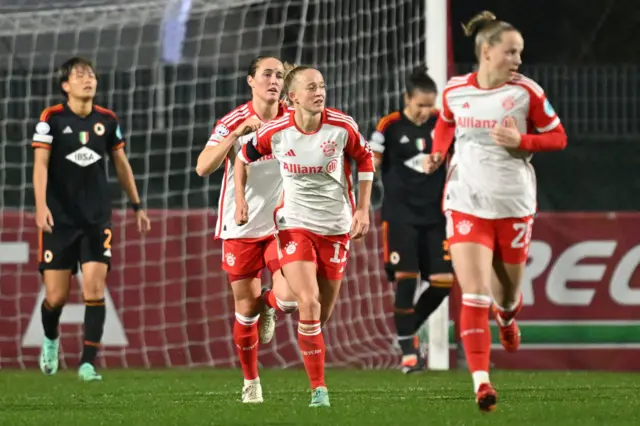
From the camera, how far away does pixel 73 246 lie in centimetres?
955

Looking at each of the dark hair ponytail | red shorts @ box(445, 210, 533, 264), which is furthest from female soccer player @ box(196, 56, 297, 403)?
the dark hair ponytail

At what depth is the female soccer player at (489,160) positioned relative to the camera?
627 centimetres

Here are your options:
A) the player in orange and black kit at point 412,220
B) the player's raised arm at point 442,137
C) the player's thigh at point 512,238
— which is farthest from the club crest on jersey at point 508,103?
the player in orange and black kit at point 412,220

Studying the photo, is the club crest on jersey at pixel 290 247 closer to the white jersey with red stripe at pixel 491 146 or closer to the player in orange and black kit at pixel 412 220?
the white jersey with red stripe at pixel 491 146

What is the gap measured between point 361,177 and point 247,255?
876mm

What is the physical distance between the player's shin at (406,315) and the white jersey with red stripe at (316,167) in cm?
328

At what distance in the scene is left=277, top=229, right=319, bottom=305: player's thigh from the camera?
6.66 meters

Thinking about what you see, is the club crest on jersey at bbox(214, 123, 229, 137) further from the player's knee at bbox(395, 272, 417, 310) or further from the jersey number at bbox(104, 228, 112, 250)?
the player's knee at bbox(395, 272, 417, 310)

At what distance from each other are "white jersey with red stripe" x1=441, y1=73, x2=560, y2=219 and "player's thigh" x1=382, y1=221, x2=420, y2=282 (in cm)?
374

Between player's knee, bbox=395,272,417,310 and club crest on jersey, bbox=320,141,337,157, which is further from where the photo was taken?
player's knee, bbox=395,272,417,310

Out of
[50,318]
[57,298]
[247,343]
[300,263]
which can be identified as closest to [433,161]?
[300,263]

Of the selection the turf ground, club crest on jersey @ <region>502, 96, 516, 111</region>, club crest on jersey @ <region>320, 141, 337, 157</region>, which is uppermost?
club crest on jersey @ <region>502, 96, 516, 111</region>

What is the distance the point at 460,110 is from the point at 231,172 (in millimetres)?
1685

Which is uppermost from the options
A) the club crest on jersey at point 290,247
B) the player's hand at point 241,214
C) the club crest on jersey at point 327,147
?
the club crest on jersey at point 327,147
